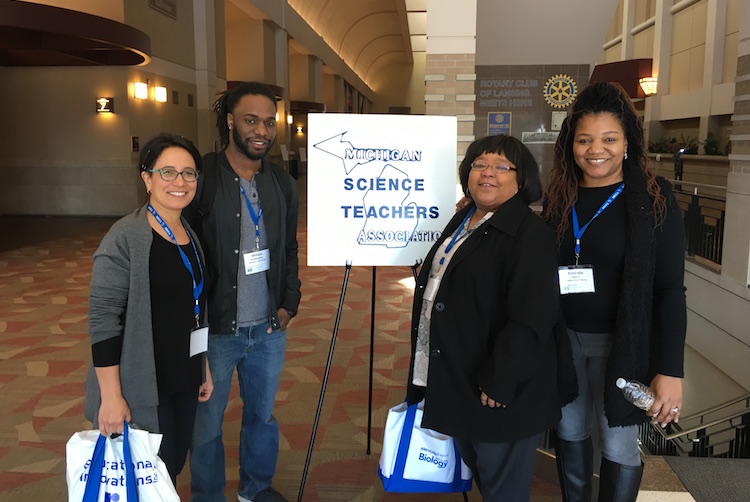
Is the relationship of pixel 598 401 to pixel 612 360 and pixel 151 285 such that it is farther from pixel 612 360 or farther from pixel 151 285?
pixel 151 285

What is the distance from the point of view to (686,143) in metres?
16.0

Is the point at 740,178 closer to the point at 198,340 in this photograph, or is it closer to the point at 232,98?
the point at 232,98

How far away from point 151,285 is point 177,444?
656 millimetres

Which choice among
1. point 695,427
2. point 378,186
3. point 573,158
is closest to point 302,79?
point 695,427

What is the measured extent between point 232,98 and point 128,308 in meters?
0.98

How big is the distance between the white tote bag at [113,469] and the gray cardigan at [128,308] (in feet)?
0.27

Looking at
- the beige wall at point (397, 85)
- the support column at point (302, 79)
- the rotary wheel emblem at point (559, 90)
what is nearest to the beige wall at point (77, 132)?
the rotary wheel emblem at point (559, 90)

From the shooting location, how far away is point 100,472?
1774 mm

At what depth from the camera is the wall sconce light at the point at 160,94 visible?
12.9 m

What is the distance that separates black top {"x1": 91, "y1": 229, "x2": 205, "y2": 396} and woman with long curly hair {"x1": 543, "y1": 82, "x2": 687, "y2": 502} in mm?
1269

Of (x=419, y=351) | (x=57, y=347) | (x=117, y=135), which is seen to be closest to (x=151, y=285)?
(x=419, y=351)

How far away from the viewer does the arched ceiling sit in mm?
24828

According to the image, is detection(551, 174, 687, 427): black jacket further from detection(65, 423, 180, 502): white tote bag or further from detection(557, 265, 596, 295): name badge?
detection(65, 423, 180, 502): white tote bag

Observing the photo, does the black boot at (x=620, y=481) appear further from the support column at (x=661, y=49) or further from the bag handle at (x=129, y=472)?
the support column at (x=661, y=49)
